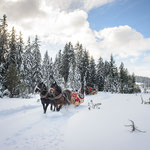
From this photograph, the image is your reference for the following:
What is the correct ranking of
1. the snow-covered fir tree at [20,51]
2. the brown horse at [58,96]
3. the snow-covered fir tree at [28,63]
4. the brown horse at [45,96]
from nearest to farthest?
the brown horse at [45,96] → the brown horse at [58,96] → the snow-covered fir tree at [20,51] → the snow-covered fir tree at [28,63]

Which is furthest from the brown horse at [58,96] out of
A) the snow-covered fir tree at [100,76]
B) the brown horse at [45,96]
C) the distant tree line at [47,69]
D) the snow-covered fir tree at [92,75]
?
the snow-covered fir tree at [100,76]

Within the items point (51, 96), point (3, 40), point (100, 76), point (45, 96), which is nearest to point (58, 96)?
point (51, 96)

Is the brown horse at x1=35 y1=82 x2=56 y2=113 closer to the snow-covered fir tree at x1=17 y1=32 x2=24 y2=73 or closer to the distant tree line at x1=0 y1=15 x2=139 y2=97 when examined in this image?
the distant tree line at x1=0 y1=15 x2=139 y2=97

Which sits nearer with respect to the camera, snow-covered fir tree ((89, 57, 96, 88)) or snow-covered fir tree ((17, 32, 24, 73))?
snow-covered fir tree ((17, 32, 24, 73))

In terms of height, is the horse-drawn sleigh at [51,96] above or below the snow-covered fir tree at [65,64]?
below

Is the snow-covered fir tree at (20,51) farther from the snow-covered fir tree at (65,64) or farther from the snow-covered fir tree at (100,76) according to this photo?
the snow-covered fir tree at (100,76)

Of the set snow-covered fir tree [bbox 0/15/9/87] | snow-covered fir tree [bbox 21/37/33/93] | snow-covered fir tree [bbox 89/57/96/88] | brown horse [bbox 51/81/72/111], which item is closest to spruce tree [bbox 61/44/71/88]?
snow-covered fir tree [bbox 89/57/96/88]

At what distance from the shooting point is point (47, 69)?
108 feet

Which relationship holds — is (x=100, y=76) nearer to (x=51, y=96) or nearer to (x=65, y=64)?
(x=65, y=64)

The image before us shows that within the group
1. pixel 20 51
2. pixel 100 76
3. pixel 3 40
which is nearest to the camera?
pixel 3 40

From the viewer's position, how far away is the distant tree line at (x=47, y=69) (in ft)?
51.6

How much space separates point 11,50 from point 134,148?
24.9 meters

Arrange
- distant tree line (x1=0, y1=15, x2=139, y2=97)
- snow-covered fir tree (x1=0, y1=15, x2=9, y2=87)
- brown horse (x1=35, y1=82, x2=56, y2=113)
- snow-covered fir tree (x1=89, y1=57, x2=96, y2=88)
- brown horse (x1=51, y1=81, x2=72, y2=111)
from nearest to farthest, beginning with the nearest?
brown horse (x1=35, y1=82, x2=56, y2=113), brown horse (x1=51, y1=81, x2=72, y2=111), distant tree line (x1=0, y1=15, x2=139, y2=97), snow-covered fir tree (x1=0, y1=15, x2=9, y2=87), snow-covered fir tree (x1=89, y1=57, x2=96, y2=88)

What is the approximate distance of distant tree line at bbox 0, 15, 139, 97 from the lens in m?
15.7
